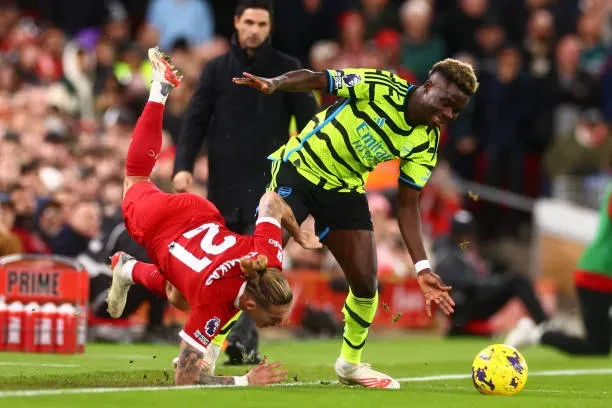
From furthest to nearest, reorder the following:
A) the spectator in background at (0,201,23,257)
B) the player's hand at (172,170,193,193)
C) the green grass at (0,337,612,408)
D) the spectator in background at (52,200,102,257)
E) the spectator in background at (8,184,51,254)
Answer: the spectator in background at (52,200,102,257) → the spectator in background at (8,184,51,254) → the spectator in background at (0,201,23,257) → the player's hand at (172,170,193,193) → the green grass at (0,337,612,408)

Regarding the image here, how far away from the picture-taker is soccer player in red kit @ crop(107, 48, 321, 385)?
29.2 ft

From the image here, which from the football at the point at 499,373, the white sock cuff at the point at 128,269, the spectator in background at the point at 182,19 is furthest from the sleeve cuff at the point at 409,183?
the spectator in background at the point at 182,19

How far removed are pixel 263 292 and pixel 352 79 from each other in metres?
1.77

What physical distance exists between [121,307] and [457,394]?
285 cm

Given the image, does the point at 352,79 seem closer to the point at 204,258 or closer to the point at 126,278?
the point at 204,258

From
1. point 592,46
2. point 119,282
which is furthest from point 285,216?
point 592,46

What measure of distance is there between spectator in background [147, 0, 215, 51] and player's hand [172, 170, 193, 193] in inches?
451

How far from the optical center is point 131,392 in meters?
8.44

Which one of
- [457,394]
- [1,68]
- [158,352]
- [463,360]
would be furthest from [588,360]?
[1,68]

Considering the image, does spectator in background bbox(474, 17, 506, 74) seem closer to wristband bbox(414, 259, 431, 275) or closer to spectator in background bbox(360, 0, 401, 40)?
spectator in background bbox(360, 0, 401, 40)

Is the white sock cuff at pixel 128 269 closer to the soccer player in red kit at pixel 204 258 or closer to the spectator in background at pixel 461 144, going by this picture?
the soccer player in red kit at pixel 204 258

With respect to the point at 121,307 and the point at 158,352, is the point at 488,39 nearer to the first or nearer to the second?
the point at 158,352

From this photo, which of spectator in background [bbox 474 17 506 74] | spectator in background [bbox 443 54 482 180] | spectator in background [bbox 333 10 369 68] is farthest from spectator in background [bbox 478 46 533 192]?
spectator in background [bbox 333 10 369 68]

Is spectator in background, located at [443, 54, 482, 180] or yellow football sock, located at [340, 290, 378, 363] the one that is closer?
yellow football sock, located at [340, 290, 378, 363]
